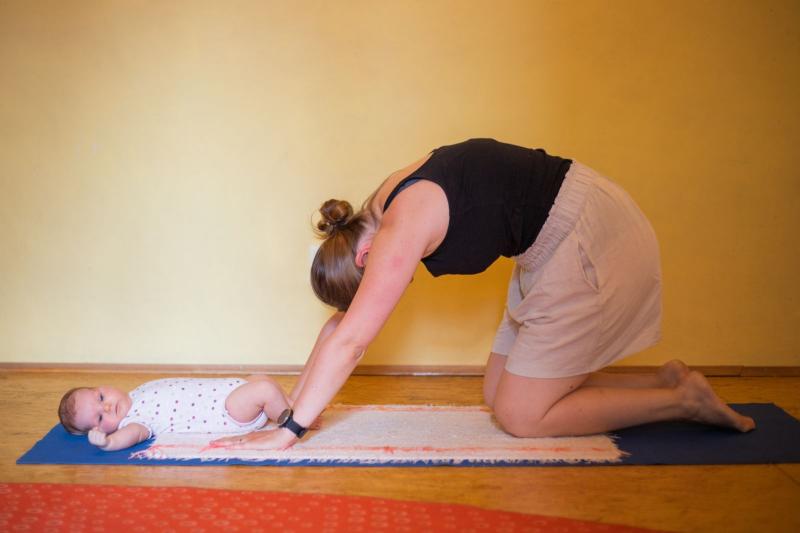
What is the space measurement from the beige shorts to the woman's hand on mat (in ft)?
2.10

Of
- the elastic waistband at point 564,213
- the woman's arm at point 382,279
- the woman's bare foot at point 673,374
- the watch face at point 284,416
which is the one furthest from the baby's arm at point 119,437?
the woman's bare foot at point 673,374

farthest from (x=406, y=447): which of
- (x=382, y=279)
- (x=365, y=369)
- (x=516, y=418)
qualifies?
(x=365, y=369)

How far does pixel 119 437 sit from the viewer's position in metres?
1.80

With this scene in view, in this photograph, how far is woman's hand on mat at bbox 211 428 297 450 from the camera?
170 cm

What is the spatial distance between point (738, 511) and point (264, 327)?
72.0 inches

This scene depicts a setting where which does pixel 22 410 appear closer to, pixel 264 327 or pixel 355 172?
pixel 264 327

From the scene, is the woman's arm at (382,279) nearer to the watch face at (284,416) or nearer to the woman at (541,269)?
the woman at (541,269)

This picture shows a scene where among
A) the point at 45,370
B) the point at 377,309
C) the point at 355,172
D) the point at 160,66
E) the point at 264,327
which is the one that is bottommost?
the point at 45,370

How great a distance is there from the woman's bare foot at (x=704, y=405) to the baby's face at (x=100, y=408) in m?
1.61

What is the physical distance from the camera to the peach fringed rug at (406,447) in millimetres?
1700

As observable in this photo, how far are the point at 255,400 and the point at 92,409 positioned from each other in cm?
46

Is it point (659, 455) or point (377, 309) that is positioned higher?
point (377, 309)

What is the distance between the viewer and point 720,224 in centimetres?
262

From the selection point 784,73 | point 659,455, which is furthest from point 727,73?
point 659,455
